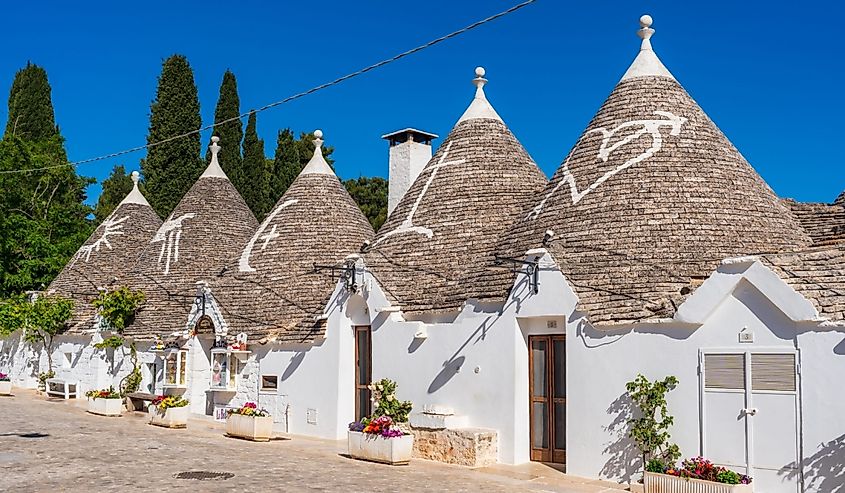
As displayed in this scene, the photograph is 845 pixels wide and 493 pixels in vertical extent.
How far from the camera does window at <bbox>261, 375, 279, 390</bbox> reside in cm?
1944

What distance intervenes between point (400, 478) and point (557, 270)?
3.90 meters

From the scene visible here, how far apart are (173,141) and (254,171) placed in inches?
169

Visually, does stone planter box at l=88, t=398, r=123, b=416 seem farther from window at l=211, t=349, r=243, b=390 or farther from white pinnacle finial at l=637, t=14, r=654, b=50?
white pinnacle finial at l=637, t=14, r=654, b=50

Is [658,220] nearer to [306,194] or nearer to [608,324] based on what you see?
[608,324]

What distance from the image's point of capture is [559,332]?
45.6 feet

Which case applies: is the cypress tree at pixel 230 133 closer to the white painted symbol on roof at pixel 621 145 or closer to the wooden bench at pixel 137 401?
the wooden bench at pixel 137 401

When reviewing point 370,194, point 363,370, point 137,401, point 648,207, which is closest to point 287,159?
point 370,194

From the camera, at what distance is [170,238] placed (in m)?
26.9

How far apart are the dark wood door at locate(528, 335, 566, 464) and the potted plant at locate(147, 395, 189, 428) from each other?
8820 millimetres

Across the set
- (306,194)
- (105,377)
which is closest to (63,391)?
(105,377)

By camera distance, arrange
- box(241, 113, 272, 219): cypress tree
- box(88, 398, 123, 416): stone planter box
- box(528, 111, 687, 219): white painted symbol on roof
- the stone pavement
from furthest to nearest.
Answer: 1. box(241, 113, 272, 219): cypress tree
2. box(88, 398, 123, 416): stone planter box
3. box(528, 111, 687, 219): white painted symbol on roof
4. the stone pavement

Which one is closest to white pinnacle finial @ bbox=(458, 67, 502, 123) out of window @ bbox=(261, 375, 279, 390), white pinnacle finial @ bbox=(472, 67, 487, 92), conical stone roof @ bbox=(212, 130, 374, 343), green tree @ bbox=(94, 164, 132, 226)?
white pinnacle finial @ bbox=(472, 67, 487, 92)

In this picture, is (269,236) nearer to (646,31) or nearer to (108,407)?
A: (108,407)

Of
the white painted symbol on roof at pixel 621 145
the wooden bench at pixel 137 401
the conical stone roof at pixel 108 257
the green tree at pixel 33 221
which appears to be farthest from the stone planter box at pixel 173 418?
the green tree at pixel 33 221
